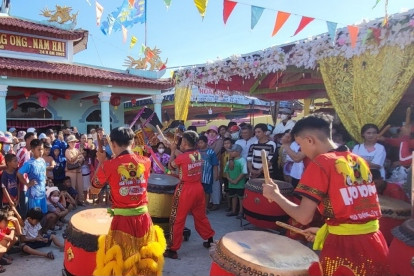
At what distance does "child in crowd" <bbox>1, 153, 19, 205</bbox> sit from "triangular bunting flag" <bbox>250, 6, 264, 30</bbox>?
4.06m

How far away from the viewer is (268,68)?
18.1 ft

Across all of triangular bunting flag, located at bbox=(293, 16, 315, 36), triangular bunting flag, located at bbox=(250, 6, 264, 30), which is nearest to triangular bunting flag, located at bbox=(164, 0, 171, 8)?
triangular bunting flag, located at bbox=(250, 6, 264, 30)

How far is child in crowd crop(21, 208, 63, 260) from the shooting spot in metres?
4.15

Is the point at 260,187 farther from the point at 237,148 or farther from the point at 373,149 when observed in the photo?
the point at 237,148

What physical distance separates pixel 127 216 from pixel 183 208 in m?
1.34

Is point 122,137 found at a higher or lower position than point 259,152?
higher

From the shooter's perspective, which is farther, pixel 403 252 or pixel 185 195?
pixel 185 195

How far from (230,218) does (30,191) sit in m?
3.24

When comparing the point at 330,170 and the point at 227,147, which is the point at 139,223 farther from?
the point at 227,147

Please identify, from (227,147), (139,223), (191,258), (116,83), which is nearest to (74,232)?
(139,223)

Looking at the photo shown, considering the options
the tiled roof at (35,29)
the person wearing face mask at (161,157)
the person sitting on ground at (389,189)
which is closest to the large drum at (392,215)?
the person sitting on ground at (389,189)

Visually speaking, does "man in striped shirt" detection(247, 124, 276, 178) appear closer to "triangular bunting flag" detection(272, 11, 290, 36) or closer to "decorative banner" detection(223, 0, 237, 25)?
"triangular bunting flag" detection(272, 11, 290, 36)

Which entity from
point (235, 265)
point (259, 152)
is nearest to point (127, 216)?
point (235, 265)

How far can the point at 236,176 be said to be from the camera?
19.3ft
